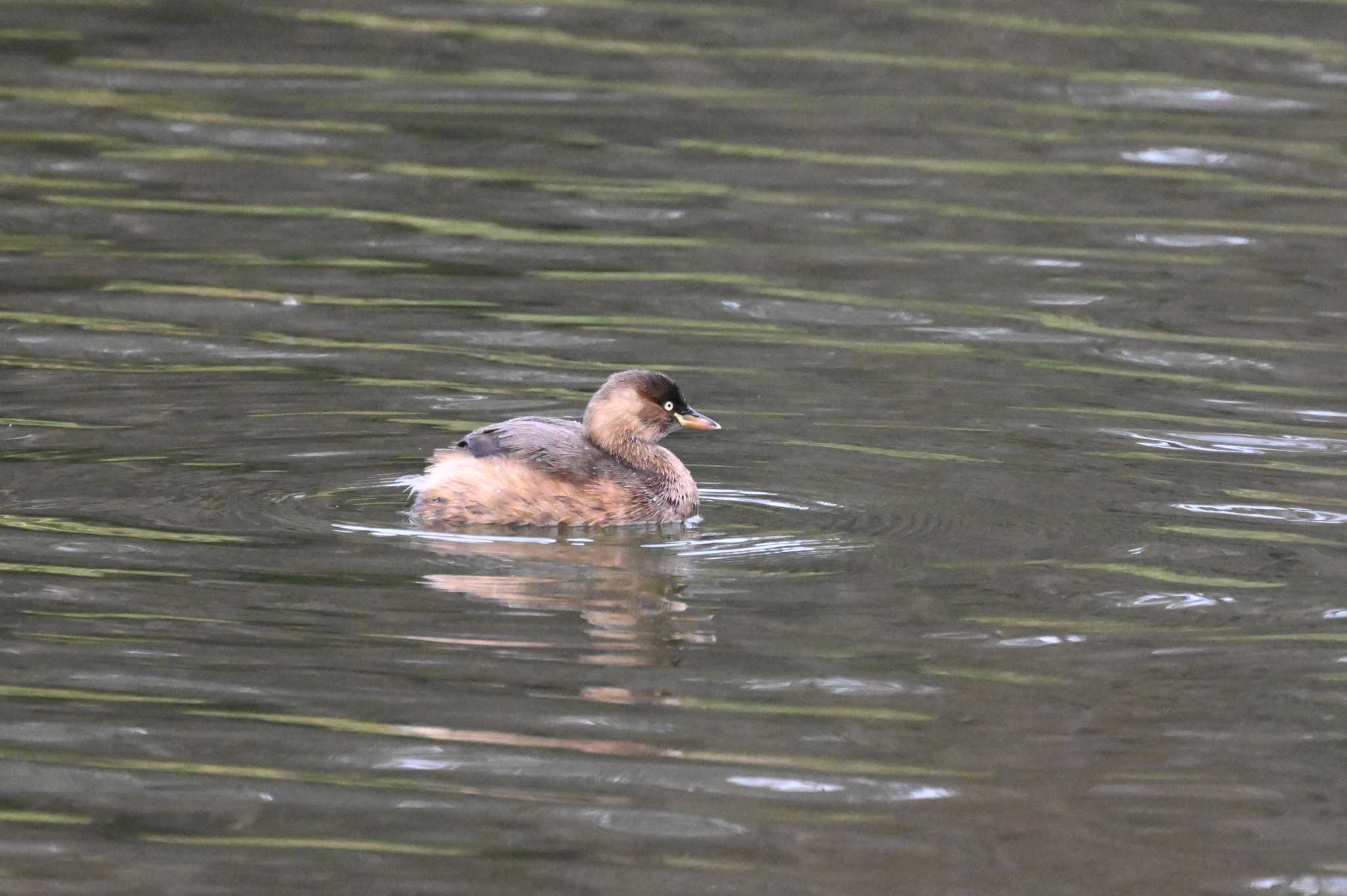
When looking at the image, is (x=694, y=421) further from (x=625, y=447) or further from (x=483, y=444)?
(x=483, y=444)

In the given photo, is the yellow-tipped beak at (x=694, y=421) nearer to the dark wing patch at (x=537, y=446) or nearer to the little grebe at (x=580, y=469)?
the little grebe at (x=580, y=469)

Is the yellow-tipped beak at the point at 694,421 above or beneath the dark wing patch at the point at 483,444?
beneath

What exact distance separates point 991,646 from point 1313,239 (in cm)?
623

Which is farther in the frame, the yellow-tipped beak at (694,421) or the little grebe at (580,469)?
the yellow-tipped beak at (694,421)

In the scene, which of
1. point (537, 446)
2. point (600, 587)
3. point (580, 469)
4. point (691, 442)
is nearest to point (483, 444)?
point (537, 446)

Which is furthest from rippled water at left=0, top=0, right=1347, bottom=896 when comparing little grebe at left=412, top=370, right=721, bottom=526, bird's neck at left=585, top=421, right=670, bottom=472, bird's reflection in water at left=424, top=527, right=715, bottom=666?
bird's neck at left=585, top=421, right=670, bottom=472

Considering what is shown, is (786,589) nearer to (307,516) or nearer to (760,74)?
(307,516)

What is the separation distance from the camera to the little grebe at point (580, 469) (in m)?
7.86

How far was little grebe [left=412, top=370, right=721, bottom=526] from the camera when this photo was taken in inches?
309

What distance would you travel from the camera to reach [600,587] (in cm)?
721

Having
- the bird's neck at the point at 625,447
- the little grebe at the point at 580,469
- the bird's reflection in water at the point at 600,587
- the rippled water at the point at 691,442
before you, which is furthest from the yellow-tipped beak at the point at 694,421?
the bird's reflection in water at the point at 600,587

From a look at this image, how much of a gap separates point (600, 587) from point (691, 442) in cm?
239

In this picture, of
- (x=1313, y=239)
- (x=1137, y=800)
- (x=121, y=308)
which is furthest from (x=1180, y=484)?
(x=121, y=308)

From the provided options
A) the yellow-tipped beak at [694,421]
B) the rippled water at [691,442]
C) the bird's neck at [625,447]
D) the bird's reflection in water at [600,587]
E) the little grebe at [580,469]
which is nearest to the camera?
the rippled water at [691,442]
